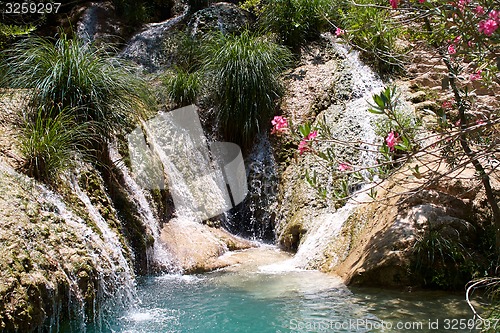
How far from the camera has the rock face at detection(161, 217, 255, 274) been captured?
570 centimetres

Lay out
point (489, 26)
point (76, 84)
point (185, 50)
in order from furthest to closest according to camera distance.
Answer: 1. point (185, 50)
2. point (76, 84)
3. point (489, 26)

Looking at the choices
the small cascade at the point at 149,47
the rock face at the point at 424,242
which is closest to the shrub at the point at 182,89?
the small cascade at the point at 149,47

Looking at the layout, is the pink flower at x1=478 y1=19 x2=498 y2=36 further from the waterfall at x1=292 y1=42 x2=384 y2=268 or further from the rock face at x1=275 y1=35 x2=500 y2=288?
the waterfall at x1=292 y1=42 x2=384 y2=268

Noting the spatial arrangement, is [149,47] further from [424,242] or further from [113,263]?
[424,242]

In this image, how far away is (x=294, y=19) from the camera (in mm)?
9258

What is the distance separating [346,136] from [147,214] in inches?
130

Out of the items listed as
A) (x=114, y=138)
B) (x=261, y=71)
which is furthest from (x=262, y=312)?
(x=261, y=71)

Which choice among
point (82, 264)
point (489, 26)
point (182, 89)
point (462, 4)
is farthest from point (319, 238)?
point (489, 26)

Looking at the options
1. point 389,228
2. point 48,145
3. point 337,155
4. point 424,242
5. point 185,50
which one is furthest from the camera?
point 185,50

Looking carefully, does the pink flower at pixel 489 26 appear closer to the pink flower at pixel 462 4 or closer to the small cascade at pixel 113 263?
the pink flower at pixel 462 4

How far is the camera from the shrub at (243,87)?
787 cm

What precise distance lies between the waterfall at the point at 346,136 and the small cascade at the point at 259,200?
968 millimetres

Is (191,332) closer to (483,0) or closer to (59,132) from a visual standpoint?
(59,132)

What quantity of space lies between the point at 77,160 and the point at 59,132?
1.44 feet
